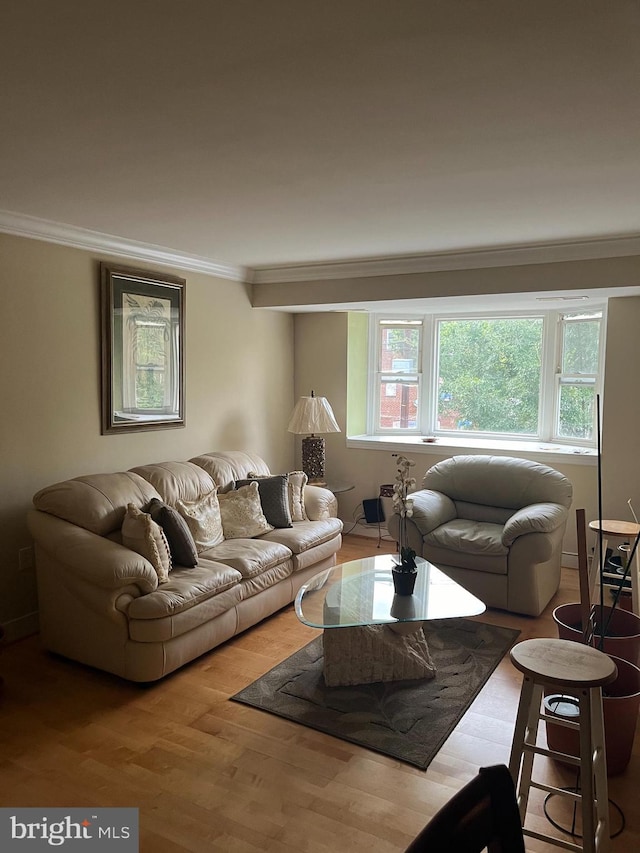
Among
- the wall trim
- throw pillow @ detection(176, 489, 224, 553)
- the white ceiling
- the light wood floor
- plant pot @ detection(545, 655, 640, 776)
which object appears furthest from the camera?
throw pillow @ detection(176, 489, 224, 553)

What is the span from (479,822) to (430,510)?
3.57 m

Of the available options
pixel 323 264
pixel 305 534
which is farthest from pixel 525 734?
pixel 323 264

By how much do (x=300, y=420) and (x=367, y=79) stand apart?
12.6 ft

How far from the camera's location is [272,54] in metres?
1.65

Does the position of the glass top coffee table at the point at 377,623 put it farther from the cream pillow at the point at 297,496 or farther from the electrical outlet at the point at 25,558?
the electrical outlet at the point at 25,558

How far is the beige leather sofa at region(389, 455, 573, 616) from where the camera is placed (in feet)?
13.2

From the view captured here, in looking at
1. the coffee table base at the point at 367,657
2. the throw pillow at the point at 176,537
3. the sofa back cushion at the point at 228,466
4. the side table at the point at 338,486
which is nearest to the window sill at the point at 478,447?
the side table at the point at 338,486

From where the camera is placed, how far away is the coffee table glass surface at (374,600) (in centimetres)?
299

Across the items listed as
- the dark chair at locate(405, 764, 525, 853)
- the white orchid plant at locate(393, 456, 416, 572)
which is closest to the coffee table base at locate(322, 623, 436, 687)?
the white orchid plant at locate(393, 456, 416, 572)

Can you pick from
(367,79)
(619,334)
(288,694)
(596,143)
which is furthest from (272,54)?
(619,334)

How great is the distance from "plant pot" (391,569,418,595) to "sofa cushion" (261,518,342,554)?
3.43ft

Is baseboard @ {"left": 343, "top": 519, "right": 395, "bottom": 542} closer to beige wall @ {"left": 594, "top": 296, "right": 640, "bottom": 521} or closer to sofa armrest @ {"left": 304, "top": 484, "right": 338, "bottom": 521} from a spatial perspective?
sofa armrest @ {"left": 304, "top": 484, "right": 338, "bottom": 521}

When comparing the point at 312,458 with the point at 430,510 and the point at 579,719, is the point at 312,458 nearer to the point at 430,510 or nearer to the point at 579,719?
the point at 430,510

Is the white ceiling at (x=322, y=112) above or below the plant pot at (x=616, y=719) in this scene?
above
